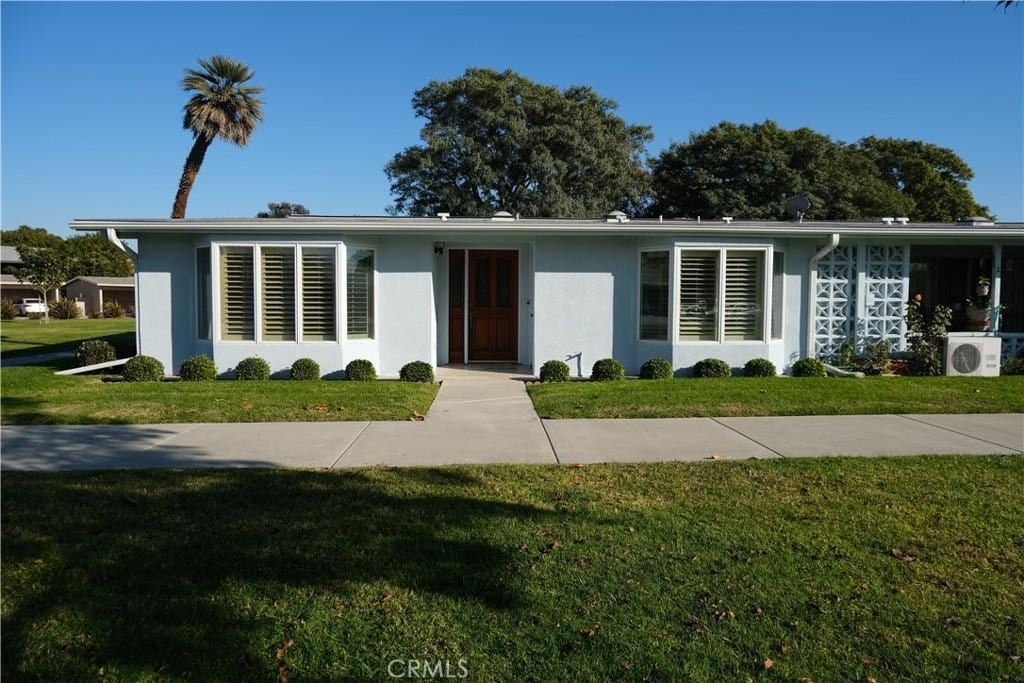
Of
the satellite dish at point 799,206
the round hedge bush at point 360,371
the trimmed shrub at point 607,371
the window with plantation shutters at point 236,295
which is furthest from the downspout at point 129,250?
the satellite dish at point 799,206

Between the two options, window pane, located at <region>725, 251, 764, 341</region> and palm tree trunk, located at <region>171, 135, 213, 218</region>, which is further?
palm tree trunk, located at <region>171, 135, 213, 218</region>

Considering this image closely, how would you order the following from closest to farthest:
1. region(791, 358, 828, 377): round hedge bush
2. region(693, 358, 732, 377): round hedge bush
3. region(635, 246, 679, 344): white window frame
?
1. region(693, 358, 732, 377): round hedge bush
2. region(791, 358, 828, 377): round hedge bush
3. region(635, 246, 679, 344): white window frame

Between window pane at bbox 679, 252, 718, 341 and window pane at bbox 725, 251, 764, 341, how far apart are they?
226 mm

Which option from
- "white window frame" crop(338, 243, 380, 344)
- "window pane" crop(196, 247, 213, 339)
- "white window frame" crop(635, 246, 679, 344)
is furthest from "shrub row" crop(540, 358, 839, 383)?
"window pane" crop(196, 247, 213, 339)

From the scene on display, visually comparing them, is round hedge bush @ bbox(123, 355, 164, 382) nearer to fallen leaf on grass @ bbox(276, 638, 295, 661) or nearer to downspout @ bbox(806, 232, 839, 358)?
fallen leaf on grass @ bbox(276, 638, 295, 661)

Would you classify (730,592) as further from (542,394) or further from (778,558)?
(542,394)

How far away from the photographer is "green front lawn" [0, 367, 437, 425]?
8430 millimetres

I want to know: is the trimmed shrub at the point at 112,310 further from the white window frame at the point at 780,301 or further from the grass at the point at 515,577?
the grass at the point at 515,577

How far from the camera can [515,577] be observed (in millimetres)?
3797

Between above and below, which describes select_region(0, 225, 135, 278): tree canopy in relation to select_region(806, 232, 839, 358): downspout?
above

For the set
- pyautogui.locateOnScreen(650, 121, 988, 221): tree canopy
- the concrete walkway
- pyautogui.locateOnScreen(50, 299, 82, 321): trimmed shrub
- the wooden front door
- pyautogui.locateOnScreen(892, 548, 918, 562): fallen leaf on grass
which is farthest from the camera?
pyautogui.locateOnScreen(50, 299, 82, 321): trimmed shrub

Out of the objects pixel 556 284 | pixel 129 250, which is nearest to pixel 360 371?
pixel 556 284

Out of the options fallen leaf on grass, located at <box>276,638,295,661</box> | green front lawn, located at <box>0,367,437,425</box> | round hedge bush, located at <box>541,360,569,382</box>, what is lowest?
fallen leaf on grass, located at <box>276,638,295,661</box>

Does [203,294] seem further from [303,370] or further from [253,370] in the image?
[303,370]
